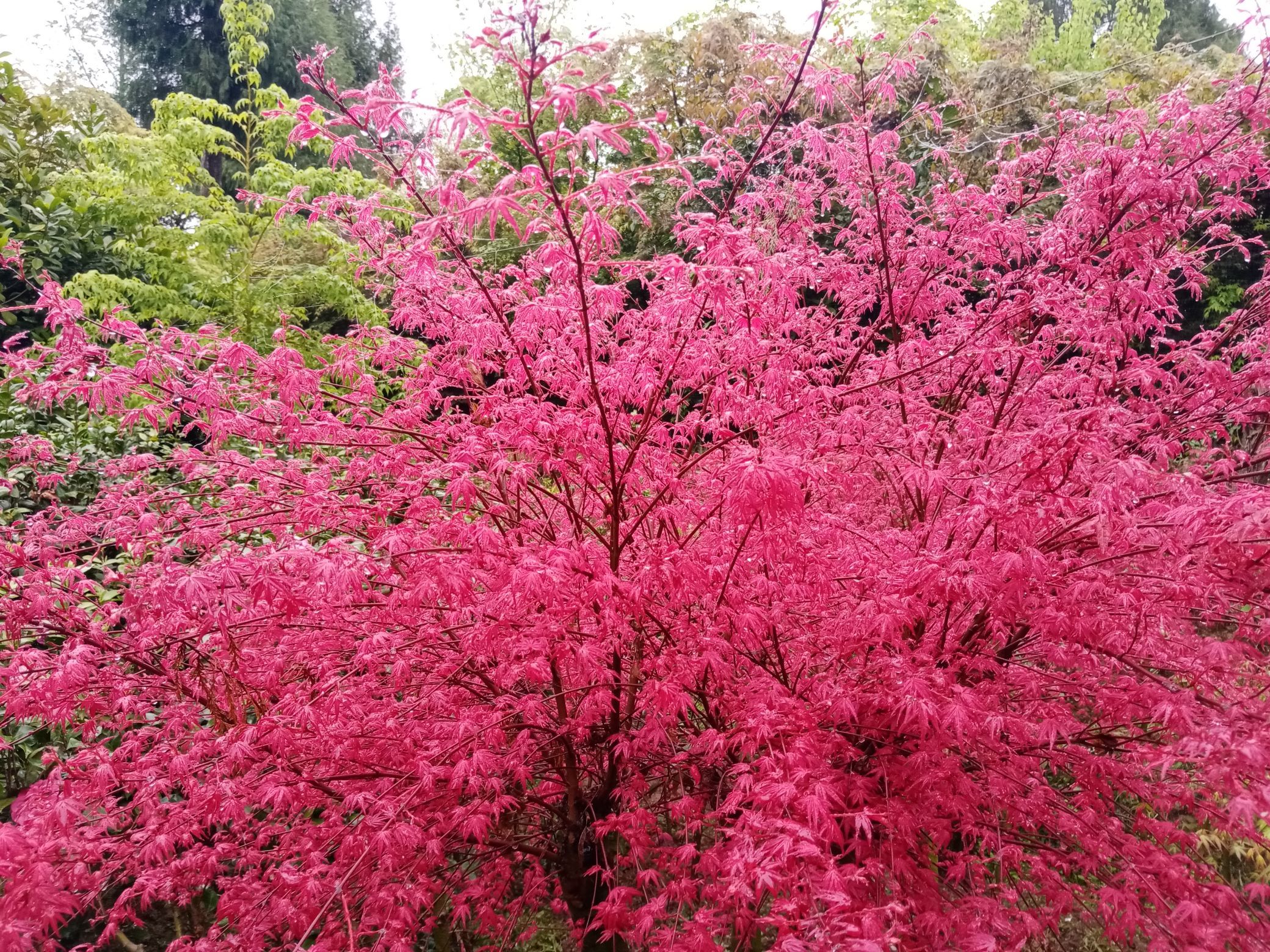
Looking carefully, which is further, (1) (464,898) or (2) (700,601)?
(1) (464,898)

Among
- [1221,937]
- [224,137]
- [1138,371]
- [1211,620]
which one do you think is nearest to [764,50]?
[1138,371]

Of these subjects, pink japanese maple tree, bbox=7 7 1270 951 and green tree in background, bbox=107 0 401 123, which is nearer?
pink japanese maple tree, bbox=7 7 1270 951

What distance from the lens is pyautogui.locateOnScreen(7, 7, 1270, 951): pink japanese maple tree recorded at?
2.41m

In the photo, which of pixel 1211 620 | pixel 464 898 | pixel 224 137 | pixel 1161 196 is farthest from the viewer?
pixel 224 137

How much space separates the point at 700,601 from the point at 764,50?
2.72 metres

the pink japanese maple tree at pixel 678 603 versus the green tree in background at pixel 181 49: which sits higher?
the green tree in background at pixel 181 49

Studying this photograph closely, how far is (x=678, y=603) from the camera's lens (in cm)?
299

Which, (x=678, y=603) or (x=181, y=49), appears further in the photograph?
(x=181, y=49)

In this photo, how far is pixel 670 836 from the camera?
3701 millimetres

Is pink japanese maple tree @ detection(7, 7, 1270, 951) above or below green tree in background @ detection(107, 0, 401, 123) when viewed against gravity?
below

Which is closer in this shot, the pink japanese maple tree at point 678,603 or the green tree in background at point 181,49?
the pink japanese maple tree at point 678,603

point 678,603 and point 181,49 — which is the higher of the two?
point 181,49

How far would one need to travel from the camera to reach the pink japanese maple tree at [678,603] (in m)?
2.41

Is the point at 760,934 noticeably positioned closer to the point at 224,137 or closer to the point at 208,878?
the point at 208,878
